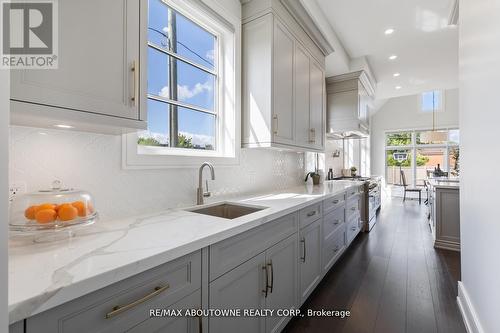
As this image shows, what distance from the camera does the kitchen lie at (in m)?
0.78

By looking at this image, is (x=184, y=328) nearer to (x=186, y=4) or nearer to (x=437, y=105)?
(x=186, y=4)

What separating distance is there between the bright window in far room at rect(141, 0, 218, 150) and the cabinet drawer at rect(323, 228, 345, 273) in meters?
1.55

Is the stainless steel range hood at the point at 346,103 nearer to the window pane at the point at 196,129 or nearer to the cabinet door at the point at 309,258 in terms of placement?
the cabinet door at the point at 309,258

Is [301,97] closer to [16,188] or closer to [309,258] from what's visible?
[309,258]

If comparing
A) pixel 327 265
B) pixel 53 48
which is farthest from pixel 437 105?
pixel 53 48

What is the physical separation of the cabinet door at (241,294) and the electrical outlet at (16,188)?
2.94 feet

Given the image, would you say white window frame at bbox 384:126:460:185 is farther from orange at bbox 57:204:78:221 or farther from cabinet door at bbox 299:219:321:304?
orange at bbox 57:204:78:221

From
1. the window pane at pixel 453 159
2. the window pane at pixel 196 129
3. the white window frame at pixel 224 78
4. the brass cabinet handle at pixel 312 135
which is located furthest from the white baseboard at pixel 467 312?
the window pane at pixel 453 159

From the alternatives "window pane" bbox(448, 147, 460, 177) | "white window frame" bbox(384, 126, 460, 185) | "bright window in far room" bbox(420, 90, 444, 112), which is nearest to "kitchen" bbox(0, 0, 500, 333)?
"bright window in far room" bbox(420, 90, 444, 112)

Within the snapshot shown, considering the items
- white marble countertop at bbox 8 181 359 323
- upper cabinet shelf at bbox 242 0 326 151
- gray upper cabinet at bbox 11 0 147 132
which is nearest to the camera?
white marble countertop at bbox 8 181 359 323

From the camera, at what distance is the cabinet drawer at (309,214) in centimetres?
186

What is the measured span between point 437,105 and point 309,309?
9.20m

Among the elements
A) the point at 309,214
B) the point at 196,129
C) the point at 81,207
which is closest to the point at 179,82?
the point at 196,129

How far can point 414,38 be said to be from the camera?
3.56m
